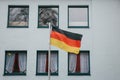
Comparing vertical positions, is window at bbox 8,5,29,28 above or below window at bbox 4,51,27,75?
above

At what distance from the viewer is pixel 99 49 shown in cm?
1806

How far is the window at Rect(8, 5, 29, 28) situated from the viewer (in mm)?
18844

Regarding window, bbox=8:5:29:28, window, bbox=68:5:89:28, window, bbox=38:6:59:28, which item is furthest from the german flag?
window, bbox=8:5:29:28

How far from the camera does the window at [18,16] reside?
18844mm

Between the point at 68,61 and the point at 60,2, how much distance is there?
3569mm

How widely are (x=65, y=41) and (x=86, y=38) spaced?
4.90 metres

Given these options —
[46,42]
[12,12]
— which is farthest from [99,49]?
[12,12]

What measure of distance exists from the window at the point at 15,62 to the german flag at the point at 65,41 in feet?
17.5

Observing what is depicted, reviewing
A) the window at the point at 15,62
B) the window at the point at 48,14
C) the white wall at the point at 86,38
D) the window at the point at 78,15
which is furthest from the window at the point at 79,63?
the window at the point at 15,62

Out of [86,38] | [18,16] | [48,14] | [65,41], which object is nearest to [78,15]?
[86,38]

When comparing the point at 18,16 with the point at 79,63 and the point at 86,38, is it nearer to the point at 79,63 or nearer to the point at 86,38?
the point at 86,38

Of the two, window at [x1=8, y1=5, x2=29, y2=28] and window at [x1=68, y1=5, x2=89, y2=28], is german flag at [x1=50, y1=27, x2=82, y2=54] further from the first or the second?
window at [x1=8, y1=5, x2=29, y2=28]

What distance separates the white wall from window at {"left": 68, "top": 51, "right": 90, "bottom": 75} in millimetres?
378

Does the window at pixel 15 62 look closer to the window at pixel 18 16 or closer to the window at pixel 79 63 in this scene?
the window at pixel 18 16
